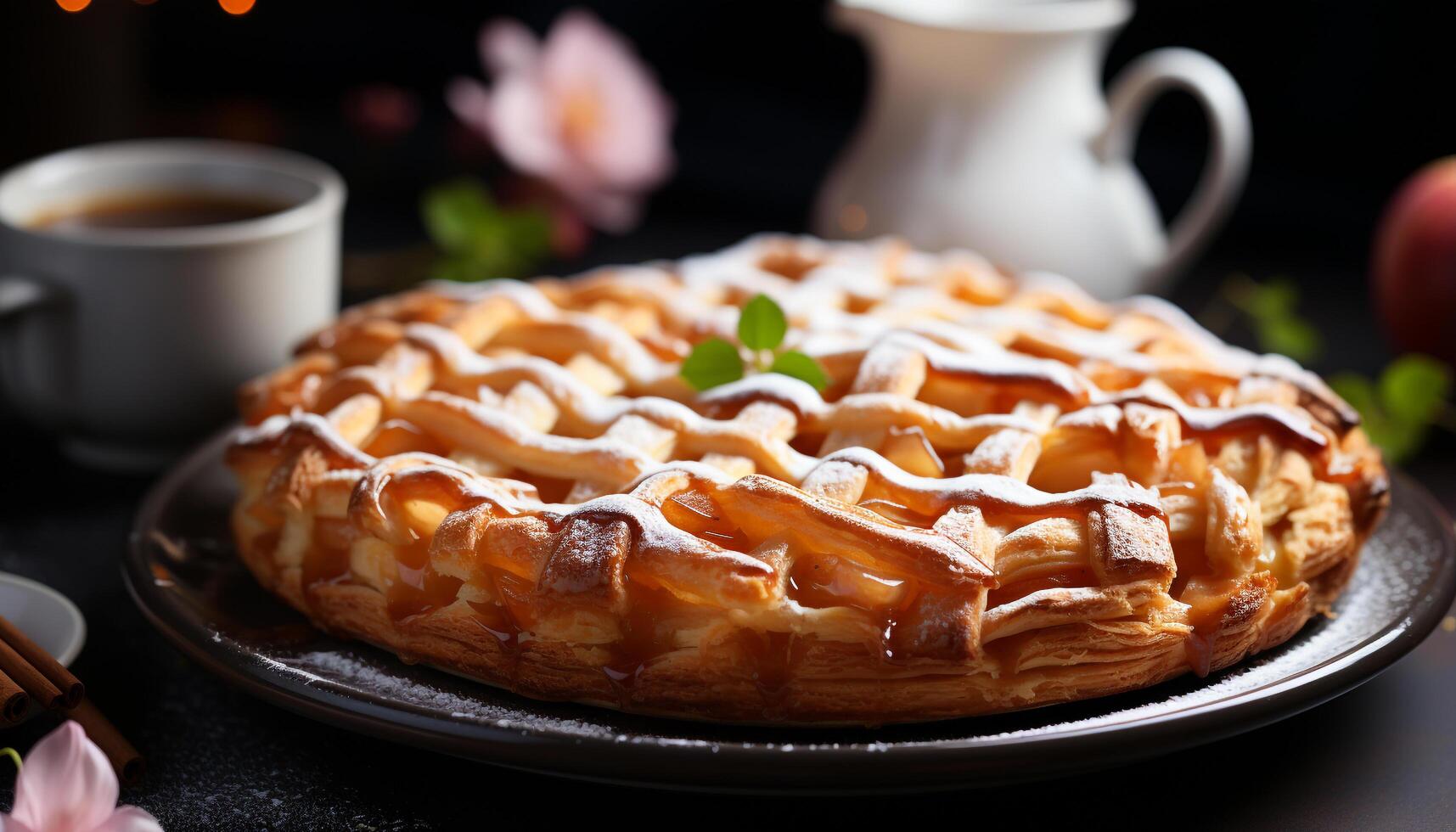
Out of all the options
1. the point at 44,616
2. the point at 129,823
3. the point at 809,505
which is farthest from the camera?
the point at 44,616

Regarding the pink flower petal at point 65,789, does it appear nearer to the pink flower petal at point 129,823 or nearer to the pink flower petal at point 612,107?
the pink flower petal at point 129,823

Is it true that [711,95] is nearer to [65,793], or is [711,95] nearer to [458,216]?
[458,216]

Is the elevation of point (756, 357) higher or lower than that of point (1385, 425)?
higher

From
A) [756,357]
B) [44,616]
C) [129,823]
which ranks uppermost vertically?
[756,357]

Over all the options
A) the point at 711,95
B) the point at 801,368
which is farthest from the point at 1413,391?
the point at 711,95

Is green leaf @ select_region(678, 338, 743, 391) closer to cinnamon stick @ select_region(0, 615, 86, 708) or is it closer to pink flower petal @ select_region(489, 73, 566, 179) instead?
cinnamon stick @ select_region(0, 615, 86, 708)

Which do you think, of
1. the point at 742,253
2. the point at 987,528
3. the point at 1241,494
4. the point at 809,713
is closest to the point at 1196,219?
the point at 742,253

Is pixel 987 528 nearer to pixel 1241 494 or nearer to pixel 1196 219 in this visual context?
pixel 1241 494
